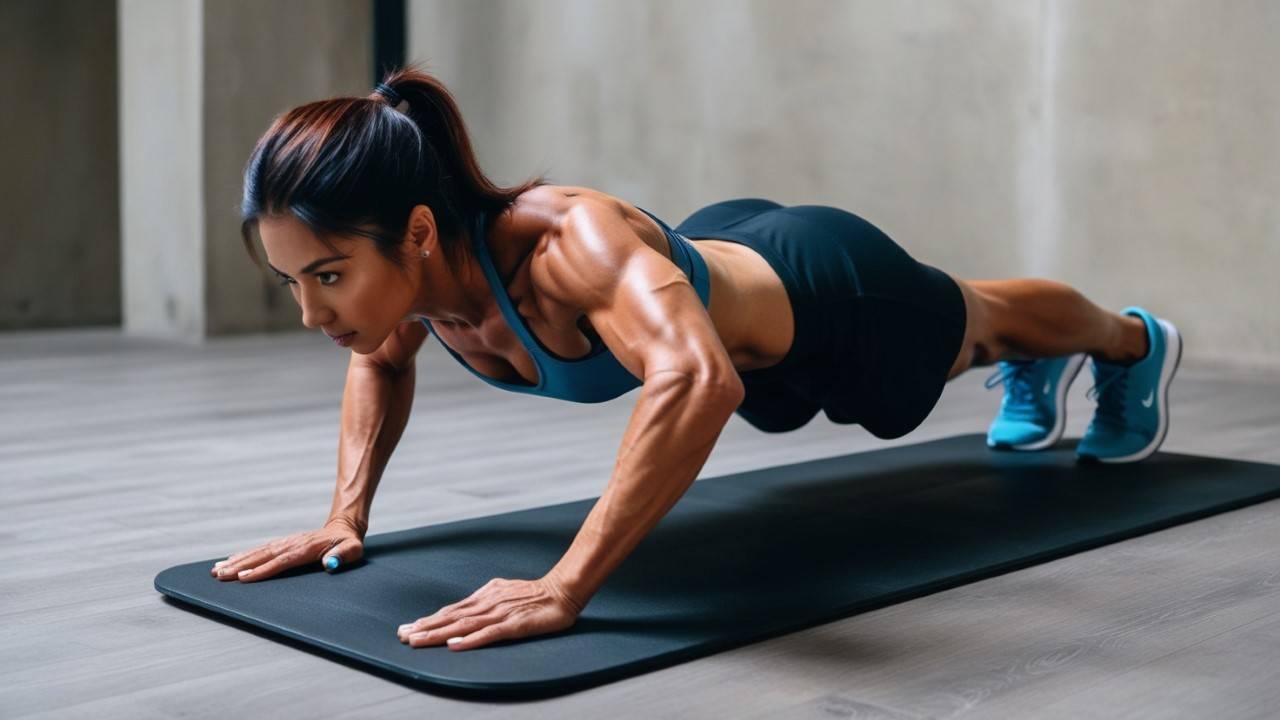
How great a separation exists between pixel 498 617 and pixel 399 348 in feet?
1.86

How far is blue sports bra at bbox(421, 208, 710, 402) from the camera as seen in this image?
5.25 feet

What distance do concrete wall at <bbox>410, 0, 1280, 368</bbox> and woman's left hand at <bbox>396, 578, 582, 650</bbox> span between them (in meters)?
3.35

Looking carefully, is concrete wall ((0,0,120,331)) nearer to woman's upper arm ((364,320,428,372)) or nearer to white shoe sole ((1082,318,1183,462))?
woman's upper arm ((364,320,428,372))

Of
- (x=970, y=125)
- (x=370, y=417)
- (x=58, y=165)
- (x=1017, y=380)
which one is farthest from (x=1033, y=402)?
(x=58, y=165)

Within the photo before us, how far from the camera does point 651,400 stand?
1378 mm

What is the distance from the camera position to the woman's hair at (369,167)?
4.67 ft

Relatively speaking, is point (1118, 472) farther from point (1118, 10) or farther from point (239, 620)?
point (1118, 10)

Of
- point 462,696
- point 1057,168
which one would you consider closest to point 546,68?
point 1057,168

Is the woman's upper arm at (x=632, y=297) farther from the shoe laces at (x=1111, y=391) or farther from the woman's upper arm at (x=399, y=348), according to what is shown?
the shoe laces at (x=1111, y=391)

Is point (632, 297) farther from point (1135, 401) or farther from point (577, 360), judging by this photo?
point (1135, 401)

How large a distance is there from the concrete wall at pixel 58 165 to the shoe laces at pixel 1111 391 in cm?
508

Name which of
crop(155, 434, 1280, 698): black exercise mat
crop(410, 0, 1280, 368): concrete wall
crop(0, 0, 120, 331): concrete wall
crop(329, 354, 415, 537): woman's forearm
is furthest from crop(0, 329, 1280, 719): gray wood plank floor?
crop(0, 0, 120, 331): concrete wall

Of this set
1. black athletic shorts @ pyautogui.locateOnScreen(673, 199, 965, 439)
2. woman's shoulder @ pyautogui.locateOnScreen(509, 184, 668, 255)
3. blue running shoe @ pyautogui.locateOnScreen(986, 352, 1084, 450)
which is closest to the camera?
woman's shoulder @ pyautogui.locateOnScreen(509, 184, 668, 255)

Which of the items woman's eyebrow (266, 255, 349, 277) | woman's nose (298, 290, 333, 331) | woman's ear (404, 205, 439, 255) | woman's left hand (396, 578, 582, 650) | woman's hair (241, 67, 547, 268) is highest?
woman's hair (241, 67, 547, 268)
